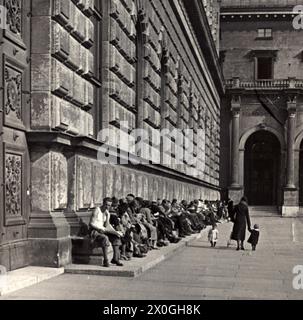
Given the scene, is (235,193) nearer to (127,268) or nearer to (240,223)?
(240,223)

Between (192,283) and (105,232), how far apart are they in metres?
2.00

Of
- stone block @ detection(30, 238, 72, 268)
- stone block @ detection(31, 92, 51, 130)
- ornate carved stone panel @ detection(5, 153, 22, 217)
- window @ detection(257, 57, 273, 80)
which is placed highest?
window @ detection(257, 57, 273, 80)

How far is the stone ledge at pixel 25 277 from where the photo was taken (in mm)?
8812

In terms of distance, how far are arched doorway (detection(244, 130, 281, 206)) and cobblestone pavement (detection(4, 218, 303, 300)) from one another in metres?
42.9

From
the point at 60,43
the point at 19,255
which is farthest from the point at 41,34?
the point at 19,255

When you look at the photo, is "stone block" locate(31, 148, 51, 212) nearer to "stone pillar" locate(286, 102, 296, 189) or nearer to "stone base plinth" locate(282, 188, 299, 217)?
"stone base plinth" locate(282, 188, 299, 217)

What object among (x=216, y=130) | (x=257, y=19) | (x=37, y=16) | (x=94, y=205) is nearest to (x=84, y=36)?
(x=37, y=16)

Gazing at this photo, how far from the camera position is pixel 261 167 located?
194ft

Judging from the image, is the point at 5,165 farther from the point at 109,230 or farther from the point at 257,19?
the point at 257,19

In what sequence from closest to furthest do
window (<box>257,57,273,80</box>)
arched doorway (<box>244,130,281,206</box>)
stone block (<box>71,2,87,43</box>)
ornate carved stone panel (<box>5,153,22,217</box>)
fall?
ornate carved stone panel (<box>5,153,22,217</box>) → stone block (<box>71,2,87,43</box>) → window (<box>257,57,273,80</box>) → arched doorway (<box>244,130,281,206</box>)

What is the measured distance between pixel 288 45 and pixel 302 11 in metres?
3.21

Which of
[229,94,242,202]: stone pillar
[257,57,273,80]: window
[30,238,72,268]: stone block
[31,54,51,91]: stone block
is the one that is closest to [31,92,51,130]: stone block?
[31,54,51,91]: stone block

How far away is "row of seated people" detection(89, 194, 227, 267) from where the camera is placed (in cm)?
1178

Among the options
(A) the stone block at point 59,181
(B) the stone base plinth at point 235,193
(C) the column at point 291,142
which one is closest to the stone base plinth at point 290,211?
(C) the column at point 291,142
